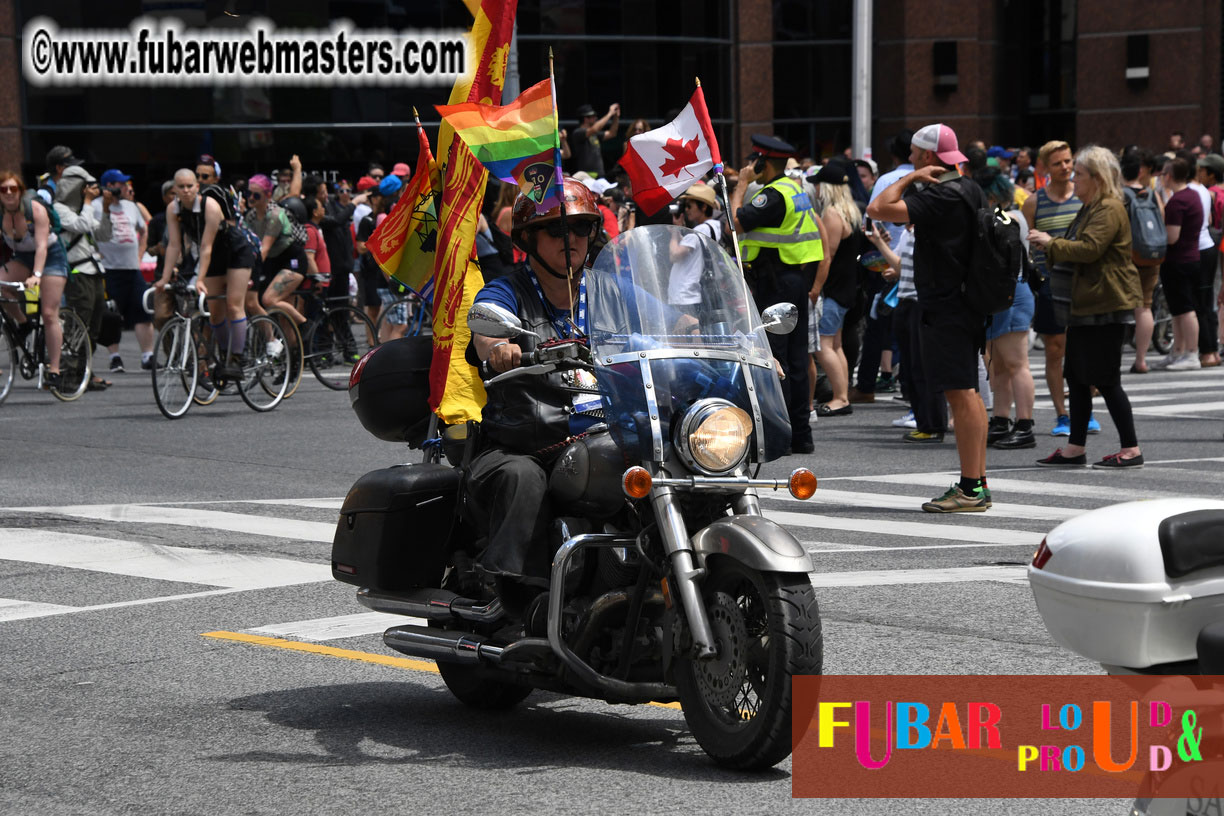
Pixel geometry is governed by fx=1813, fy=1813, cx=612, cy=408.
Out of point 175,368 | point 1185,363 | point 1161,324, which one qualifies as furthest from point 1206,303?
point 175,368

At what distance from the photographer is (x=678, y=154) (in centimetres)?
647

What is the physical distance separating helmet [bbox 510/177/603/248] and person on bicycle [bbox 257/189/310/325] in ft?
38.9

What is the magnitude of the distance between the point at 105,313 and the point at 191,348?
3206mm

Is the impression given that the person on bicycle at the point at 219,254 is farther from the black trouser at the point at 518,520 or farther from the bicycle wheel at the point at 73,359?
the black trouser at the point at 518,520

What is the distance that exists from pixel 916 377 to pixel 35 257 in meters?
7.98

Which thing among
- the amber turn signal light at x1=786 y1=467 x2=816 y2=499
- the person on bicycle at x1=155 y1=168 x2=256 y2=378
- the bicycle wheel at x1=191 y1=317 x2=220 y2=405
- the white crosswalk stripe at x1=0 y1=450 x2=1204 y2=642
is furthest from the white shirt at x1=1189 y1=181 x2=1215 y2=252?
the amber turn signal light at x1=786 y1=467 x2=816 y2=499

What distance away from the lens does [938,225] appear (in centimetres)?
976

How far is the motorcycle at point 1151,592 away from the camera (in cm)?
325

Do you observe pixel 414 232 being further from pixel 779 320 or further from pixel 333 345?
pixel 333 345

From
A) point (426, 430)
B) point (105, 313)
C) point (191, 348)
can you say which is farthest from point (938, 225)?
point (105, 313)

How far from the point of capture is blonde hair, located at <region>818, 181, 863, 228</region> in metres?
14.1

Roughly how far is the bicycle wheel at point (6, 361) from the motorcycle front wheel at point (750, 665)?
1240cm

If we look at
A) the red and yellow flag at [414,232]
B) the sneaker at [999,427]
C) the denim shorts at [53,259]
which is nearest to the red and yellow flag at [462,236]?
the red and yellow flag at [414,232]

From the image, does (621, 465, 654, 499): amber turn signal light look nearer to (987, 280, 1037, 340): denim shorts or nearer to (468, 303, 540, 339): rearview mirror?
(468, 303, 540, 339): rearview mirror
